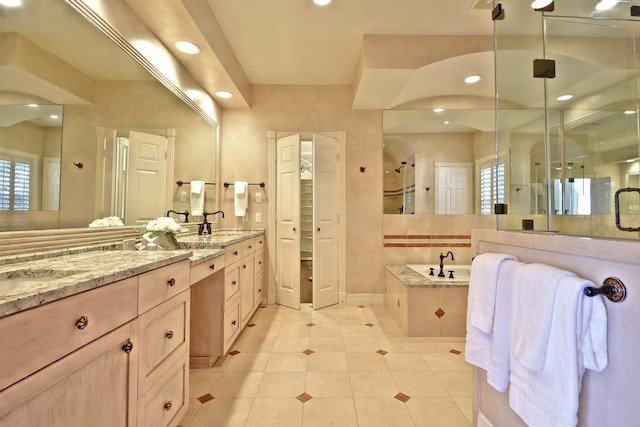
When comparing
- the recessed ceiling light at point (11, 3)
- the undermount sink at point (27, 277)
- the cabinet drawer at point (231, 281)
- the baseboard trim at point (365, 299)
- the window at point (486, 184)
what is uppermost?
the recessed ceiling light at point (11, 3)

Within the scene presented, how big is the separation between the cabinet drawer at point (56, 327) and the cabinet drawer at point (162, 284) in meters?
0.09

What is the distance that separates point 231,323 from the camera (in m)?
2.21

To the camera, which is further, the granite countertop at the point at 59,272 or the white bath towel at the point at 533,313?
the white bath towel at the point at 533,313

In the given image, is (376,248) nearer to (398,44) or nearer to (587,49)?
(398,44)

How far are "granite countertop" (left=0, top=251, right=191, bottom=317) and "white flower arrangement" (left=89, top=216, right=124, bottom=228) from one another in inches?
7.9

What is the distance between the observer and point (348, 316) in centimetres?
311

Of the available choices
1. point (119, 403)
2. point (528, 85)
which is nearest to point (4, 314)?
point (119, 403)

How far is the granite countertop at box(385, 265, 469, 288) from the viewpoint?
2.60m

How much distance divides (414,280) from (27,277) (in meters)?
2.71

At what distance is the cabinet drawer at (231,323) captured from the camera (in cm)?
208

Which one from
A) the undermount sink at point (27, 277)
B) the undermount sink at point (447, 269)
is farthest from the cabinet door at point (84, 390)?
the undermount sink at point (447, 269)

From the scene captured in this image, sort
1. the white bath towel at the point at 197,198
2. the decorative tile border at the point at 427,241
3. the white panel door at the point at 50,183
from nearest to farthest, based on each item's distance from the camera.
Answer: the white panel door at the point at 50,183, the white bath towel at the point at 197,198, the decorative tile border at the point at 427,241

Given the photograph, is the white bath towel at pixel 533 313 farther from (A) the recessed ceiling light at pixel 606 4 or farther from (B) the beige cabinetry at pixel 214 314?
(A) the recessed ceiling light at pixel 606 4

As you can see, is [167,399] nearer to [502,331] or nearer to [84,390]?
[84,390]
